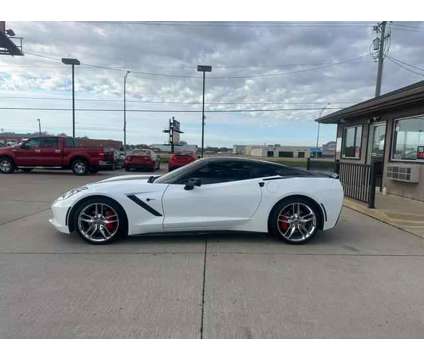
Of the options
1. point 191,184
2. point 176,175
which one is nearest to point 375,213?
point 191,184

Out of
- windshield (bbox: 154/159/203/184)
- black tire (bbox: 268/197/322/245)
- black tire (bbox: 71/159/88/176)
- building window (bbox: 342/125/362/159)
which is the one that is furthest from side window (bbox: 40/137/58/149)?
black tire (bbox: 268/197/322/245)

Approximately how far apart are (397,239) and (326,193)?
4.86 ft

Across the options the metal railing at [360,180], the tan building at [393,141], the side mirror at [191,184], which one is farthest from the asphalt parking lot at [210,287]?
the tan building at [393,141]

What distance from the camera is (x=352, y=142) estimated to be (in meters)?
12.5

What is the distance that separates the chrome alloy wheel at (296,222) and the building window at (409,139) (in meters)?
5.78

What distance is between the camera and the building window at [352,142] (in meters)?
11.9

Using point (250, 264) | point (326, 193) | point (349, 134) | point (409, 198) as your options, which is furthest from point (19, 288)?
point (349, 134)

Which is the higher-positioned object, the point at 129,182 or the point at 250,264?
the point at 129,182

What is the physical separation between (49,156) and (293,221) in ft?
47.3

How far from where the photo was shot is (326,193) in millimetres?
4672

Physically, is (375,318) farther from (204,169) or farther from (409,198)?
(409,198)

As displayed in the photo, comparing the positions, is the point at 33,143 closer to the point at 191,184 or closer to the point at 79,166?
the point at 79,166

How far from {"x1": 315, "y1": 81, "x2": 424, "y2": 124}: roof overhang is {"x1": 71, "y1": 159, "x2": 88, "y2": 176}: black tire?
38.8 feet

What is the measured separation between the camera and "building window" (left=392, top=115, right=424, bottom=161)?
Result: 846 cm
